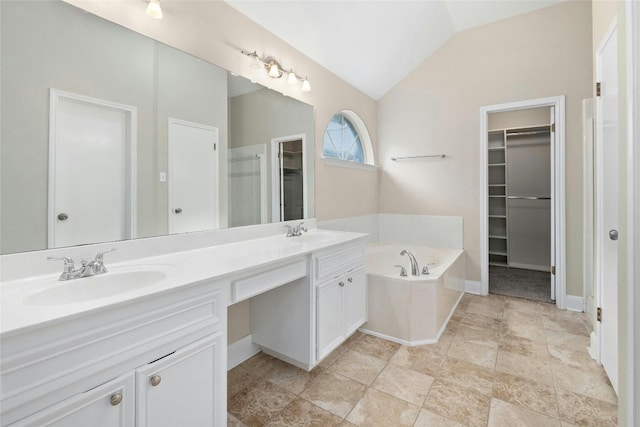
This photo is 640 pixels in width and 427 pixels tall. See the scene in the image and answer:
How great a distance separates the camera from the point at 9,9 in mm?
1099

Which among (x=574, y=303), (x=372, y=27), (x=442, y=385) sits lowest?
(x=442, y=385)

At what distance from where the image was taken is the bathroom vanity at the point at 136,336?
745mm

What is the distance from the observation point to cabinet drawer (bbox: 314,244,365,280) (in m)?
1.81

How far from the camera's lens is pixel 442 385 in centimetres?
176

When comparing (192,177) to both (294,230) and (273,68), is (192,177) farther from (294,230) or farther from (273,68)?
(273,68)

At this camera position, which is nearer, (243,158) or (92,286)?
(92,286)

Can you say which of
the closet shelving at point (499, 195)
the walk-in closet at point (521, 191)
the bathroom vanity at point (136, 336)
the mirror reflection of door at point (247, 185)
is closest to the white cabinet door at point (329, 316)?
the bathroom vanity at point (136, 336)

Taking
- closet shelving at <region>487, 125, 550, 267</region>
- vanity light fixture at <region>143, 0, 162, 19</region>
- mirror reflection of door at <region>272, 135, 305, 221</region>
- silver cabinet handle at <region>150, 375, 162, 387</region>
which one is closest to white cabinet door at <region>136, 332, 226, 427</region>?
silver cabinet handle at <region>150, 375, 162, 387</region>

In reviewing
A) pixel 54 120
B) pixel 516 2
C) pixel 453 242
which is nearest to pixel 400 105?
pixel 516 2

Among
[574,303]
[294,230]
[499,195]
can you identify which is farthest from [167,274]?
[499,195]

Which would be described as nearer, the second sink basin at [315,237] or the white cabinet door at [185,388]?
the white cabinet door at [185,388]

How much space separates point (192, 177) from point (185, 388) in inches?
43.2

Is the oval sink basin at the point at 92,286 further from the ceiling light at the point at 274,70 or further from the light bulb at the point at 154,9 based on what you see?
the ceiling light at the point at 274,70

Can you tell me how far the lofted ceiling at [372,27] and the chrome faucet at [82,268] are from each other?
5.73ft
